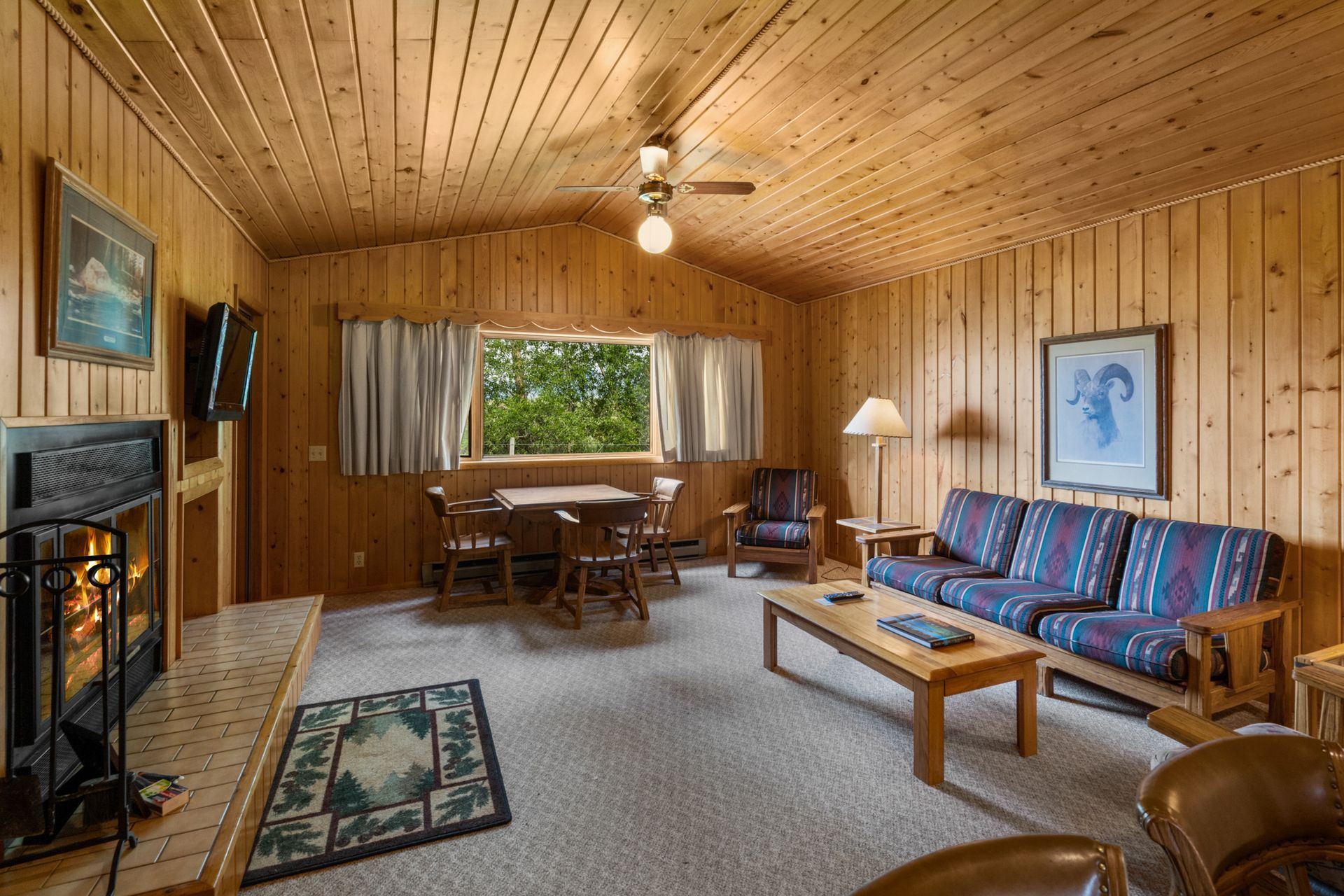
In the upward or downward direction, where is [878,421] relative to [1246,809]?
upward

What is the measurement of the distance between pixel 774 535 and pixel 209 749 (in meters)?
3.85

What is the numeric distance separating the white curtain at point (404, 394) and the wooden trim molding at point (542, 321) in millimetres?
62

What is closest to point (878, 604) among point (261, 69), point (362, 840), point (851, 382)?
point (362, 840)

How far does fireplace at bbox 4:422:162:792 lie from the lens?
5.55ft

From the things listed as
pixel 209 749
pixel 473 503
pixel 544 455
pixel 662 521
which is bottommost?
pixel 209 749

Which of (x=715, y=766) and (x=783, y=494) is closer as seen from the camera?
(x=715, y=766)

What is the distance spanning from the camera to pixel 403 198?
3848 mm

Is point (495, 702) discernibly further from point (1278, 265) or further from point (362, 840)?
point (1278, 265)

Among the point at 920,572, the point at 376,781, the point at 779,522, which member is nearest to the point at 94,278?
the point at 376,781

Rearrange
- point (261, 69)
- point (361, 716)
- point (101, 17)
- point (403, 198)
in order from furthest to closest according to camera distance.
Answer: point (403, 198) < point (361, 716) < point (261, 69) < point (101, 17)

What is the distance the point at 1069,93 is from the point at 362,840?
145 inches

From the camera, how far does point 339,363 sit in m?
4.75

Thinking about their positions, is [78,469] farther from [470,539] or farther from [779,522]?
[779,522]

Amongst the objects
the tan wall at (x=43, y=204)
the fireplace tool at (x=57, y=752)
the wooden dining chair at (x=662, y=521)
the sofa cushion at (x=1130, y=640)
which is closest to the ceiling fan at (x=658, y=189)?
the tan wall at (x=43, y=204)
